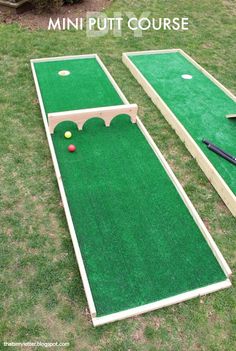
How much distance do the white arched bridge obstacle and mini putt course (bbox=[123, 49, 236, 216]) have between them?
2.56ft

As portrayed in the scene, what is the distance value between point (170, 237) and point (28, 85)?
4.51 meters

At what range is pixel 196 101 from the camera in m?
6.58

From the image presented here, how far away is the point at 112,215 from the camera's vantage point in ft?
14.2

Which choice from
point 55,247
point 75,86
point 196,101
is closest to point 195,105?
point 196,101

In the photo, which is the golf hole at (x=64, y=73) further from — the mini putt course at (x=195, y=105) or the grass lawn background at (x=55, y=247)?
the mini putt course at (x=195, y=105)

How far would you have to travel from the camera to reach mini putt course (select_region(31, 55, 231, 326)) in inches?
142

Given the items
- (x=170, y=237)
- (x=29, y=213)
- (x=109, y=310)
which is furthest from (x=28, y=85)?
(x=109, y=310)

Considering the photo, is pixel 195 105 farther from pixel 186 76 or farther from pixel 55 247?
pixel 55 247

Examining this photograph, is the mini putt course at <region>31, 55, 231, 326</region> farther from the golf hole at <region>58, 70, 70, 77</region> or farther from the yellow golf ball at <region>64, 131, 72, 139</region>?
the golf hole at <region>58, 70, 70, 77</region>

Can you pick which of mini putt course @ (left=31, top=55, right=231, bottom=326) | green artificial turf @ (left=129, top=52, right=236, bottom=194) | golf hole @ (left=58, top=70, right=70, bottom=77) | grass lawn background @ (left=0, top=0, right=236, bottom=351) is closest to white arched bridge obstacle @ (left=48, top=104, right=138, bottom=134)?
mini putt course @ (left=31, top=55, right=231, bottom=326)

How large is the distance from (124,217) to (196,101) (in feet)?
10.9

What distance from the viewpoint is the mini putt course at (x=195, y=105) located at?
16.6 feet

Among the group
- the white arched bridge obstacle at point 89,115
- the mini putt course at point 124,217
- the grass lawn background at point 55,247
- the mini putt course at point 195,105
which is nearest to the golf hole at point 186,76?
the mini putt course at point 195,105

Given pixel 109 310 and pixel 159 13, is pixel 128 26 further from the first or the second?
pixel 109 310
